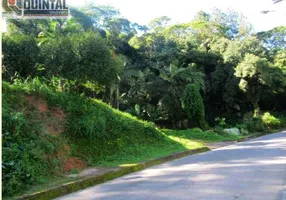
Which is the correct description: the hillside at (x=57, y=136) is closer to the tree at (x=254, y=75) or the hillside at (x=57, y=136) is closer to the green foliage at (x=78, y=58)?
the green foliage at (x=78, y=58)

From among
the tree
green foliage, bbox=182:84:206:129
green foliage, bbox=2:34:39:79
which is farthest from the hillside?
the tree

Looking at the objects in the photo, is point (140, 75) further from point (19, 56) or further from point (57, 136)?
point (57, 136)

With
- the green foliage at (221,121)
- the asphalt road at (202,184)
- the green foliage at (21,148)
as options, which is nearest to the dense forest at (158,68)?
the green foliage at (221,121)

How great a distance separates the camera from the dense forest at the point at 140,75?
13205mm

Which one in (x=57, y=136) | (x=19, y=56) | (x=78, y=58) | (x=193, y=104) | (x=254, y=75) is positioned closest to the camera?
(x=57, y=136)

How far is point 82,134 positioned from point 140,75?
728 inches

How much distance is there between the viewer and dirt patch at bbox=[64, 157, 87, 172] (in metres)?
10.2

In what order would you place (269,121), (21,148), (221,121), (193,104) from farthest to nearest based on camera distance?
1. (221,121)
2. (269,121)
3. (193,104)
4. (21,148)

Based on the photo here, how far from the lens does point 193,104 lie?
27.0m

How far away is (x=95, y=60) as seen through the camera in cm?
1356

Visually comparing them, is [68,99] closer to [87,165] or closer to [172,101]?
[87,165]

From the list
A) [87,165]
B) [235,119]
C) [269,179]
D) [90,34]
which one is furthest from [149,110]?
[269,179]

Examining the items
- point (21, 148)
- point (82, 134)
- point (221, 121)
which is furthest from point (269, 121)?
point (21, 148)

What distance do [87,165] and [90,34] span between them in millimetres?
5603
